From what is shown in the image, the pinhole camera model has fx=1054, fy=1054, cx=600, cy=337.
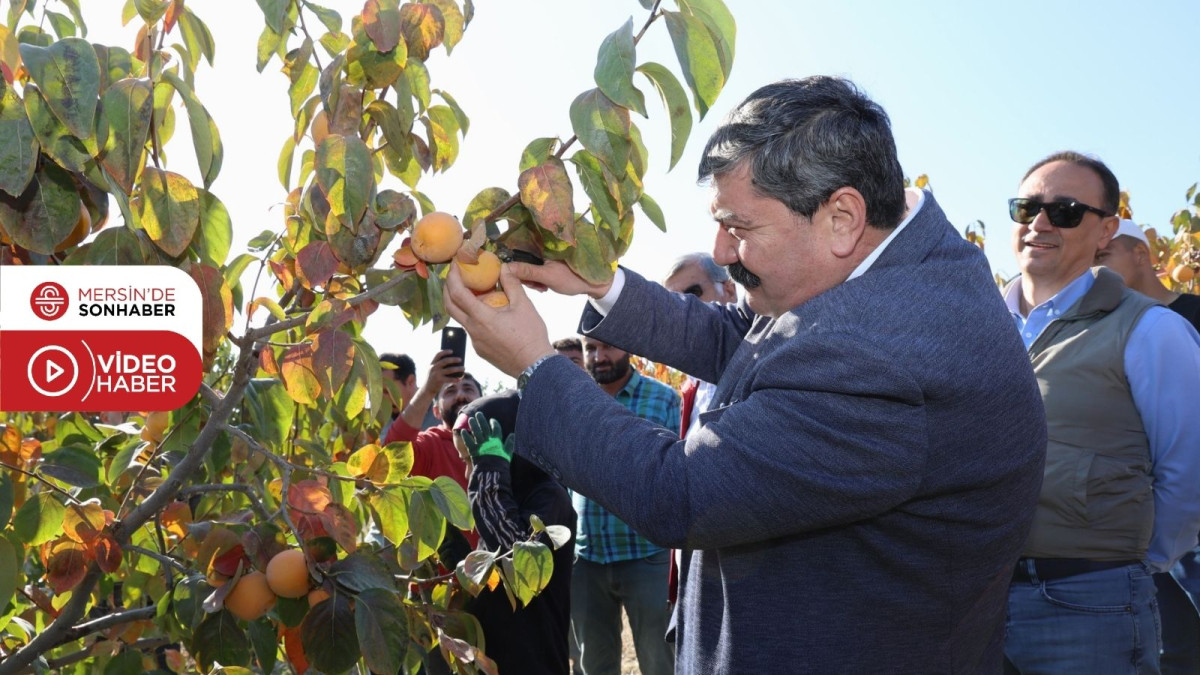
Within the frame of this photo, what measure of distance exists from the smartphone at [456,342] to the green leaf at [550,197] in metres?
2.30

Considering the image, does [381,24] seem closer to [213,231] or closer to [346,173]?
[346,173]

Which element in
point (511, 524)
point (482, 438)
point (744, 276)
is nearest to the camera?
point (744, 276)

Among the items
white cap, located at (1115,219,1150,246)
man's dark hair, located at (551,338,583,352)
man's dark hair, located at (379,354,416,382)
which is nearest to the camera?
white cap, located at (1115,219,1150,246)

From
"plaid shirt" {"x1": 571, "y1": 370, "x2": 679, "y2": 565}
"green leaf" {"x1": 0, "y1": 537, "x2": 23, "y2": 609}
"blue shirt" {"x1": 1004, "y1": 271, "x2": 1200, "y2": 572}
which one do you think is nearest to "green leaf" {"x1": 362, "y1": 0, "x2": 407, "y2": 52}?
"green leaf" {"x1": 0, "y1": 537, "x2": 23, "y2": 609}

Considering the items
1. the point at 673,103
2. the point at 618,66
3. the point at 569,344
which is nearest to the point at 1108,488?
the point at 673,103

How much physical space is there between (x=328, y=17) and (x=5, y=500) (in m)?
0.74

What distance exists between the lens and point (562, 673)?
3232 millimetres

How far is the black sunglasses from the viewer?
2604 mm

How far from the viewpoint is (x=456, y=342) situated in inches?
150

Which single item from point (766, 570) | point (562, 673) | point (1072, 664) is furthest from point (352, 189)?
point (562, 673)

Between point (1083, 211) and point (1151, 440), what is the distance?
23.2 inches

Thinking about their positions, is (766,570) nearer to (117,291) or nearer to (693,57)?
(693,57)

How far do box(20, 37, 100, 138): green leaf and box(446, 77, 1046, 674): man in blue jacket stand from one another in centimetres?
47

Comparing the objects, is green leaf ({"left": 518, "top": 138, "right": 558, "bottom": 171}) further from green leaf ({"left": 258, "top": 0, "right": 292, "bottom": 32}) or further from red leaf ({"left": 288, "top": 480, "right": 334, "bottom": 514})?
red leaf ({"left": 288, "top": 480, "right": 334, "bottom": 514})
